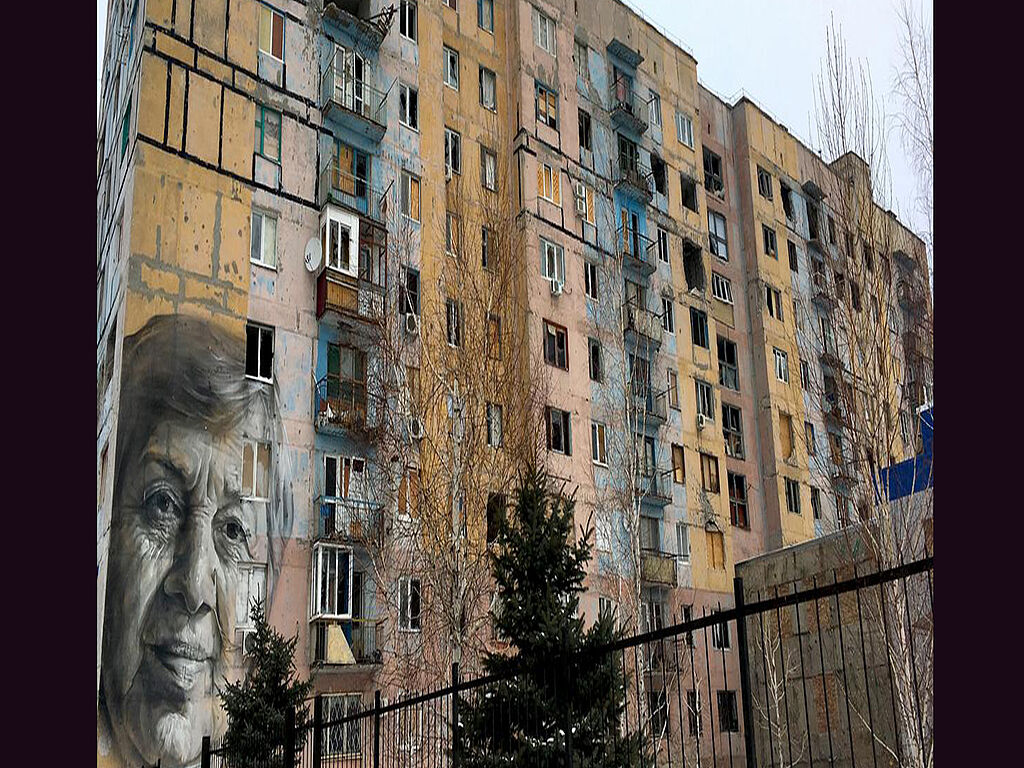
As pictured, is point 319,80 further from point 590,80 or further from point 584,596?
point 584,596

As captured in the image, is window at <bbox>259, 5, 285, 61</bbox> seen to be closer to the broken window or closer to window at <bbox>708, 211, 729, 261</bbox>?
the broken window

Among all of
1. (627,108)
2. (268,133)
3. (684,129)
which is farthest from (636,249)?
(268,133)

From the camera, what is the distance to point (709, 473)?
29391 mm

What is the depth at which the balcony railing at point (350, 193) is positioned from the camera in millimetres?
21766

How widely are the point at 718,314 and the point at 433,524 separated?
16.0 metres

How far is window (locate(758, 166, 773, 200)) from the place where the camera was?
34.4m

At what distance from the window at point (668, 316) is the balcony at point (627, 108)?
5397mm

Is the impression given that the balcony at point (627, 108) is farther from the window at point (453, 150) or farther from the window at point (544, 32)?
A: the window at point (453, 150)

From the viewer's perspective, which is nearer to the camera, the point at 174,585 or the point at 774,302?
the point at 174,585

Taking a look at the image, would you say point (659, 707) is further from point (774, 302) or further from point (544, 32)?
point (774, 302)

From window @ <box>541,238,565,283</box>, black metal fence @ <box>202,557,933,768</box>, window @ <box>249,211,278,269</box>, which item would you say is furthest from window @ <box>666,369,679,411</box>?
window @ <box>249,211,278,269</box>

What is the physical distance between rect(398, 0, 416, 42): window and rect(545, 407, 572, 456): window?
1024 cm

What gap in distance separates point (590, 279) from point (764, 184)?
1066 cm

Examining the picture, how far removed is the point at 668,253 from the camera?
30.4 m
